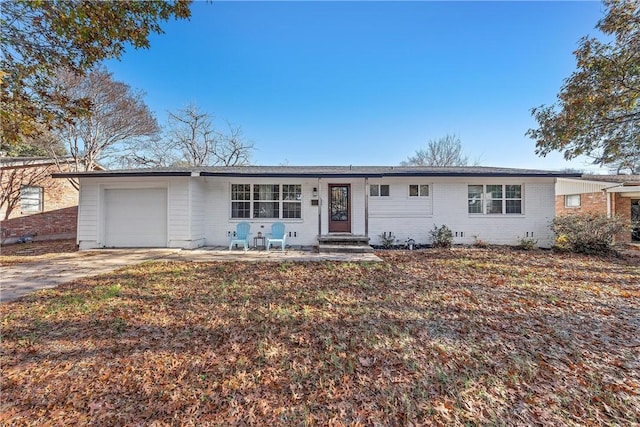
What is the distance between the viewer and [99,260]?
7.49 metres

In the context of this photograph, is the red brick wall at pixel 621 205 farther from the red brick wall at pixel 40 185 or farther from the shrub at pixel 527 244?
the red brick wall at pixel 40 185

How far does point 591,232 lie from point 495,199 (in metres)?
2.98

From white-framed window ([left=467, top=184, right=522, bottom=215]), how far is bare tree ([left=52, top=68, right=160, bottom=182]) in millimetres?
17848

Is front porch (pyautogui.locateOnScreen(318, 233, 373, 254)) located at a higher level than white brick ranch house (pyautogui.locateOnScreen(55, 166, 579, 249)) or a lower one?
lower

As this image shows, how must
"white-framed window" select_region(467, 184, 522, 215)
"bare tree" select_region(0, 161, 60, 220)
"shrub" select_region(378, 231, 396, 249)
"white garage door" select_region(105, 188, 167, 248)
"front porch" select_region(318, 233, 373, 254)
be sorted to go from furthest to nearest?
"bare tree" select_region(0, 161, 60, 220)
"white-framed window" select_region(467, 184, 522, 215)
"shrub" select_region(378, 231, 396, 249)
"white garage door" select_region(105, 188, 167, 248)
"front porch" select_region(318, 233, 373, 254)

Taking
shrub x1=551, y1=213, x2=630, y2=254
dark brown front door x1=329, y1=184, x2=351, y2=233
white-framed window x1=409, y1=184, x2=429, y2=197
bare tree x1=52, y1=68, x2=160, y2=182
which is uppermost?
bare tree x1=52, y1=68, x2=160, y2=182

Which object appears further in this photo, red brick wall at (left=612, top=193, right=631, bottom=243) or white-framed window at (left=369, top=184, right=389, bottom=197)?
red brick wall at (left=612, top=193, right=631, bottom=243)

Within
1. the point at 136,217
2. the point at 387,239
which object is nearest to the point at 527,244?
the point at 387,239

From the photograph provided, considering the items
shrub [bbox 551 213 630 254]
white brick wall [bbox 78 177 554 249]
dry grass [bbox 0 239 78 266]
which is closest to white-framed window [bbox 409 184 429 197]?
white brick wall [bbox 78 177 554 249]

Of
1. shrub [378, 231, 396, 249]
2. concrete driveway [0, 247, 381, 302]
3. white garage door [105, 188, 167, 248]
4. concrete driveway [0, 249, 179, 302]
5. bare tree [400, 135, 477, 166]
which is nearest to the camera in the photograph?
concrete driveway [0, 249, 179, 302]

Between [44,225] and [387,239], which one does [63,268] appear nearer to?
Result: [44,225]

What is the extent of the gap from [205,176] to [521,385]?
394 inches

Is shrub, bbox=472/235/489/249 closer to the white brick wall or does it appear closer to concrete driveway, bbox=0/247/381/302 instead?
the white brick wall

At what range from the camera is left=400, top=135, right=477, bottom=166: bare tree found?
28203mm
